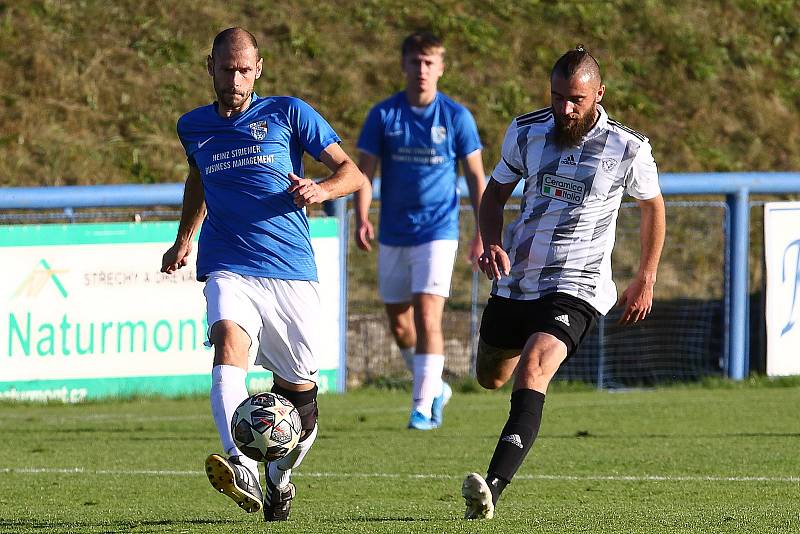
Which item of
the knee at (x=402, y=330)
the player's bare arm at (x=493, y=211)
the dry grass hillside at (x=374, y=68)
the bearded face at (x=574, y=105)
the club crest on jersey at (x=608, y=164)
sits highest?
the dry grass hillside at (x=374, y=68)

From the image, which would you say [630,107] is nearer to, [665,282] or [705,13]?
[705,13]

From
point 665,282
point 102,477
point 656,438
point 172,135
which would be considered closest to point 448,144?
point 656,438

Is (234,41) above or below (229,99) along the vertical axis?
above

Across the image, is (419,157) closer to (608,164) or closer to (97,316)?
(97,316)

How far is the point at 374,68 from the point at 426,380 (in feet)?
32.3

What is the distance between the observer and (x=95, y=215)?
13.1m

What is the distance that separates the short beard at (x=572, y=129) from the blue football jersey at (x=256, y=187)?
0.97m

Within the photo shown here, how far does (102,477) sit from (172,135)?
1061 centimetres

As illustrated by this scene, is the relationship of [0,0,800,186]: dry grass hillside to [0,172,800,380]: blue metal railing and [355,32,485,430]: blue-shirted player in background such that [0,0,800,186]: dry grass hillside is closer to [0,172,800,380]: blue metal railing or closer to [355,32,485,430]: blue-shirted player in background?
[0,172,800,380]: blue metal railing

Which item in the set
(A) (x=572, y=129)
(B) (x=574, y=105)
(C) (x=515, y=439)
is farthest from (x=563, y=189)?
(C) (x=515, y=439)

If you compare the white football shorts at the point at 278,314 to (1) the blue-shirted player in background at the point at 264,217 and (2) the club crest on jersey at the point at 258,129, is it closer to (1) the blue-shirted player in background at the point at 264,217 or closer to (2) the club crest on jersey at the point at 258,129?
(1) the blue-shirted player in background at the point at 264,217

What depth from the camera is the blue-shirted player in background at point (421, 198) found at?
10.4 meters

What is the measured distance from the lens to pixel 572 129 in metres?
6.55

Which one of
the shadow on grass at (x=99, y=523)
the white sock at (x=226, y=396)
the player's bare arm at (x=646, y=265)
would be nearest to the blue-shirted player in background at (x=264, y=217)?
the white sock at (x=226, y=396)
